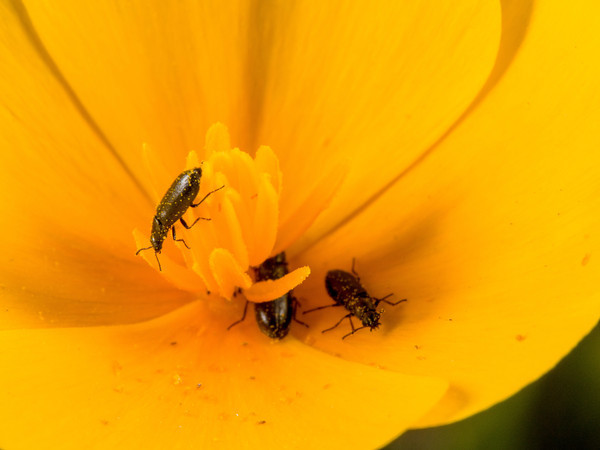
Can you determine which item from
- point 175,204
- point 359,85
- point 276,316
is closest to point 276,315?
point 276,316

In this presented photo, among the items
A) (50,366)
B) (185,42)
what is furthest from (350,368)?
(185,42)

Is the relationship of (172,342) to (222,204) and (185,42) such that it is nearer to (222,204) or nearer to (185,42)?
(222,204)

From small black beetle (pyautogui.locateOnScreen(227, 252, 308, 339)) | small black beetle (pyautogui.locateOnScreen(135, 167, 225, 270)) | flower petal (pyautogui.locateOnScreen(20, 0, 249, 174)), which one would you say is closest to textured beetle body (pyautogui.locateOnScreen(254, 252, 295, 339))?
small black beetle (pyautogui.locateOnScreen(227, 252, 308, 339))

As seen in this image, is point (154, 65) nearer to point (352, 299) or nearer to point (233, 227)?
point (233, 227)

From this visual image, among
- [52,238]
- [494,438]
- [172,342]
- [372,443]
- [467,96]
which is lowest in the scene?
[494,438]

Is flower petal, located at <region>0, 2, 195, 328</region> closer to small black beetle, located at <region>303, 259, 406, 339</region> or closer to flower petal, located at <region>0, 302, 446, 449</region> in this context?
flower petal, located at <region>0, 302, 446, 449</region>

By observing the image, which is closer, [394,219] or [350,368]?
[350,368]
